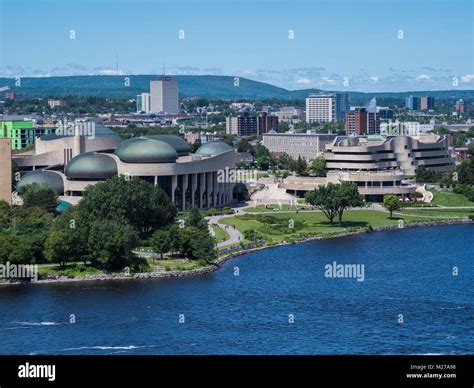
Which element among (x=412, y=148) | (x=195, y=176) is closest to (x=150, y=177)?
(x=195, y=176)

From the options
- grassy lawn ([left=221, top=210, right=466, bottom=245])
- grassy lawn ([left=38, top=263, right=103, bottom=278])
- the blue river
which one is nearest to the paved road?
grassy lawn ([left=221, top=210, right=466, bottom=245])

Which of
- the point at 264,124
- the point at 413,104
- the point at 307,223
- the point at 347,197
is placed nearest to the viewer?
the point at 347,197

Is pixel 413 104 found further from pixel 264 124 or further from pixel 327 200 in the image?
pixel 327 200

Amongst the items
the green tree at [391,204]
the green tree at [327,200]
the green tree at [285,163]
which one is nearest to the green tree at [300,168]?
the green tree at [285,163]

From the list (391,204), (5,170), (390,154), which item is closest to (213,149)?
(390,154)

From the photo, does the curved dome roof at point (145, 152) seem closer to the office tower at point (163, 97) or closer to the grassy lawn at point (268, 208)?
the grassy lawn at point (268, 208)

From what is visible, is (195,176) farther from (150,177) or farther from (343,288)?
(343,288)
